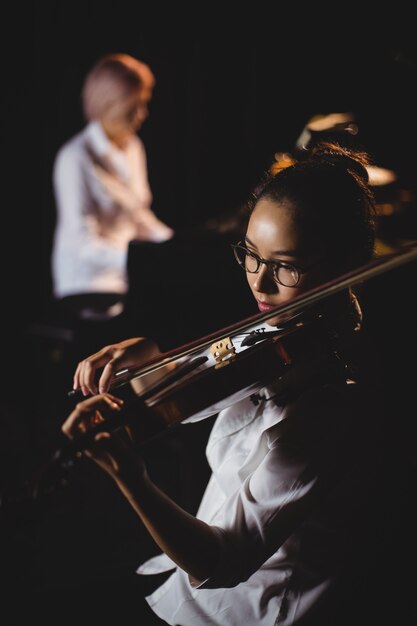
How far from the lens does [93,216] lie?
3.11m

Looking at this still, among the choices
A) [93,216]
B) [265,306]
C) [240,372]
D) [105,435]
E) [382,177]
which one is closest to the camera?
[105,435]

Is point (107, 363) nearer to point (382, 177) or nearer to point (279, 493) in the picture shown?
point (279, 493)

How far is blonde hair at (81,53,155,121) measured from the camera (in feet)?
10.4

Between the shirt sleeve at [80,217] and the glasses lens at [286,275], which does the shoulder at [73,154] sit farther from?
the glasses lens at [286,275]

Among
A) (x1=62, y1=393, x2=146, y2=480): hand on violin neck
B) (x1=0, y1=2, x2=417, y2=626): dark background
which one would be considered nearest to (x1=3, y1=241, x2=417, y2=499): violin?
(x1=62, y1=393, x2=146, y2=480): hand on violin neck

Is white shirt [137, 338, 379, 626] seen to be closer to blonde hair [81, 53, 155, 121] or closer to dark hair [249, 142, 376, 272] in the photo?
dark hair [249, 142, 376, 272]

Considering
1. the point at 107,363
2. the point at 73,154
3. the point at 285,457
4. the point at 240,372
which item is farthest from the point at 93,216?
the point at 285,457

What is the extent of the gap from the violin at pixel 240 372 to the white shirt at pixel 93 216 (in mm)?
2076

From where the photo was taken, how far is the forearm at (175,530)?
0.80 metres

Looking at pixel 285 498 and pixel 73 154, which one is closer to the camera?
pixel 285 498

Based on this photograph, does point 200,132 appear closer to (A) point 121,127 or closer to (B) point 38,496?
(A) point 121,127

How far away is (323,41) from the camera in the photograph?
3.92 meters

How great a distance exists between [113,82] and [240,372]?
2.67 metres

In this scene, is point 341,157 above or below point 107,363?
above
